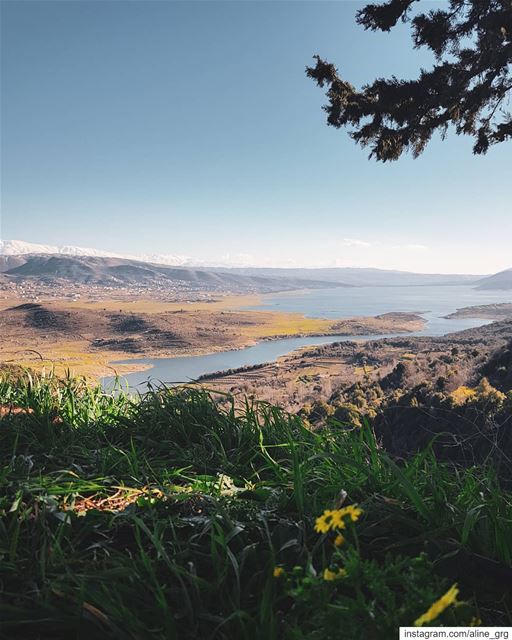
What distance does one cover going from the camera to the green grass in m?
0.85

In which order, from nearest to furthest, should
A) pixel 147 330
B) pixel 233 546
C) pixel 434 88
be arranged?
1. pixel 233 546
2. pixel 434 88
3. pixel 147 330

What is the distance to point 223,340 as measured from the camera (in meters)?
77.9

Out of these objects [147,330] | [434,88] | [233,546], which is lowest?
[147,330]

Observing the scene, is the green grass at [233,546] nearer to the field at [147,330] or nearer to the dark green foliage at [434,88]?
the dark green foliage at [434,88]

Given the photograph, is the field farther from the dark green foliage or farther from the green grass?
the green grass

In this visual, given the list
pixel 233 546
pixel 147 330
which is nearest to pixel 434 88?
pixel 233 546

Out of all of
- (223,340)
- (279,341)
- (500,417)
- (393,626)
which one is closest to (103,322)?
(223,340)

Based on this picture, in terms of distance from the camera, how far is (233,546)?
1.19m

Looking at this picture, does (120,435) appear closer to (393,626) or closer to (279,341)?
(393,626)

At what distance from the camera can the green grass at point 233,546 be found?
2.77 feet

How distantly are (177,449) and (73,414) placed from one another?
813mm

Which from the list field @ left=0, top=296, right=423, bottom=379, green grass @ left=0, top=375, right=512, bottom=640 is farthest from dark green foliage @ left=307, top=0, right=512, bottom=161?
field @ left=0, top=296, right=423, bottom=379

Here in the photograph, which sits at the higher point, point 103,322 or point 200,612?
point 200,612

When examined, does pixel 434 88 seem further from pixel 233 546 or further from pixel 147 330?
pixel 147 330
